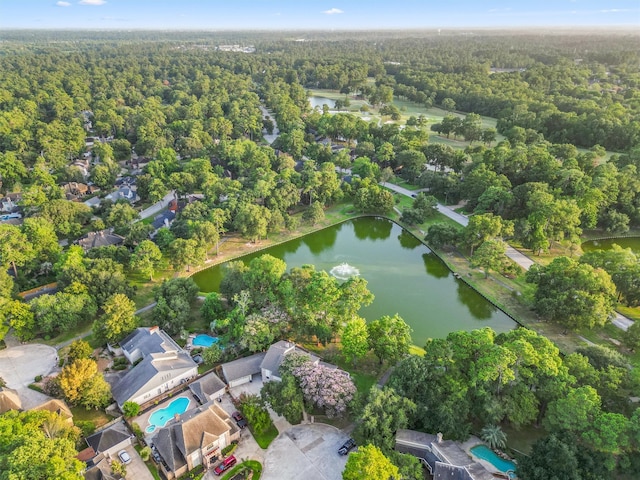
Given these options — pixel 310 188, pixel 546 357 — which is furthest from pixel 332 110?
pixel 546 357

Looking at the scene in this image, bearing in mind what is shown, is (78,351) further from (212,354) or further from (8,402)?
(212,354)

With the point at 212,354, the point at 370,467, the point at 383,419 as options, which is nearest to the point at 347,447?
the point at 383,419

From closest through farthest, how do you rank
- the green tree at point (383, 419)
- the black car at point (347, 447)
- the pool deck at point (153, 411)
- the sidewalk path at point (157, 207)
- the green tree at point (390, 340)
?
the green tree at point (383, 419), the black car at point (347, 447), the pool deck at point (153, 411), the green tree at point (390, 340), the sidewalk path at point (157, 207)

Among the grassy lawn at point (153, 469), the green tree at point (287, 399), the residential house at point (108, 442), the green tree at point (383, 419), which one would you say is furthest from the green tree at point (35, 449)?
the green tree at point (383, 419)

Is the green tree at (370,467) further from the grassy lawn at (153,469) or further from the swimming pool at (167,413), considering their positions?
the swimming pool at (167,413)

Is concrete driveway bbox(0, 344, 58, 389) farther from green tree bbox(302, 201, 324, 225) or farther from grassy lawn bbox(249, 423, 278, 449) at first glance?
green tree bbox(302, 201, 324, 225)

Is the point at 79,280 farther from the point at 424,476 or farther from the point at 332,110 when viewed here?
the point at 332,110
